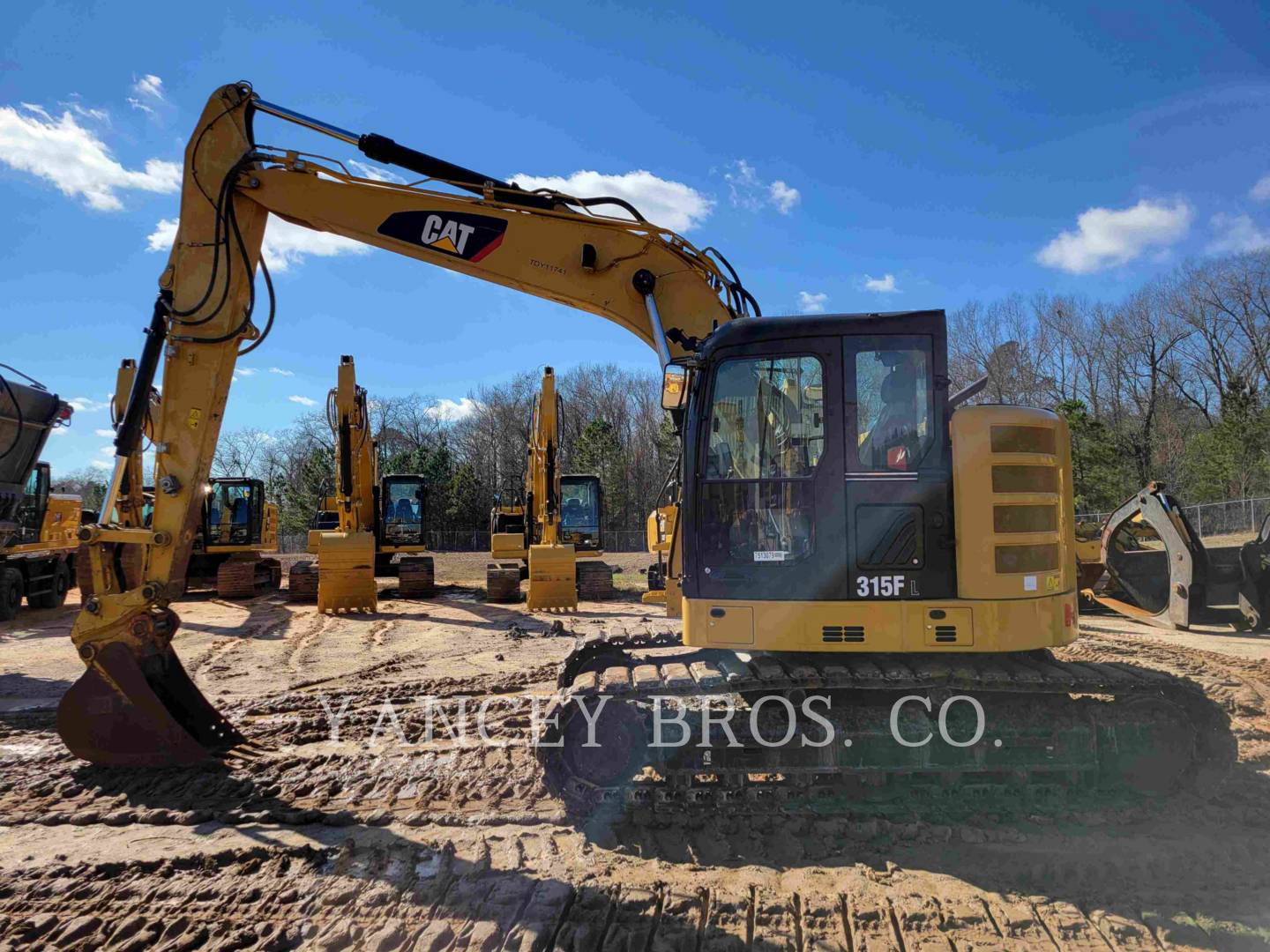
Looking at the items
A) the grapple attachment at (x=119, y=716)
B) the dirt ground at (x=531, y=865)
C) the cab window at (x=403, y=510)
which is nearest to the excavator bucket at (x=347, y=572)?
the cab window at (x=403, y=510)

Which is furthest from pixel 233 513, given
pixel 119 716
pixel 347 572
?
pixel 119 716

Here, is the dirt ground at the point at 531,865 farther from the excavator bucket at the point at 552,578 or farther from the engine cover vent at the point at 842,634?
the excavator bucket at the point at 552,578

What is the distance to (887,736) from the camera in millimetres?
4750

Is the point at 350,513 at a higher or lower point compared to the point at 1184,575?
higher

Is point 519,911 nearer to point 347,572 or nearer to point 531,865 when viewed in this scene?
point 531,865

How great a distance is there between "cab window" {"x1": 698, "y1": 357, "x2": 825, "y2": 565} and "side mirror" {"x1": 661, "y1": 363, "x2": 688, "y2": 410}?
0.77 ft

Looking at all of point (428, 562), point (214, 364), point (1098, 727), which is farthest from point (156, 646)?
point (428, 562)

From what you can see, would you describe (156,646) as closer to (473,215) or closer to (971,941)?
(473,215)

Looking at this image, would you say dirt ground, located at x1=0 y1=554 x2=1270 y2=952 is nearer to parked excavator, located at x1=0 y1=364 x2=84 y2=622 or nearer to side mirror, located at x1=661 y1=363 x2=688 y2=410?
side mirror, located at x1=661 y1=363 x2=688 y2=410

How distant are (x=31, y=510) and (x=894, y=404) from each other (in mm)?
18615

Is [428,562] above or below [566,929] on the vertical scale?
above

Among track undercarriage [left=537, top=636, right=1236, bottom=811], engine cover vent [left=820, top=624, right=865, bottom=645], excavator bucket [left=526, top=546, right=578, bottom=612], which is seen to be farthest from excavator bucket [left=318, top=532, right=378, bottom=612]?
engine cover vent [left=820, top=624, right=865, bottom=645]

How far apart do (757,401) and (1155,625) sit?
1081 centimetres

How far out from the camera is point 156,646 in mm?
5871
